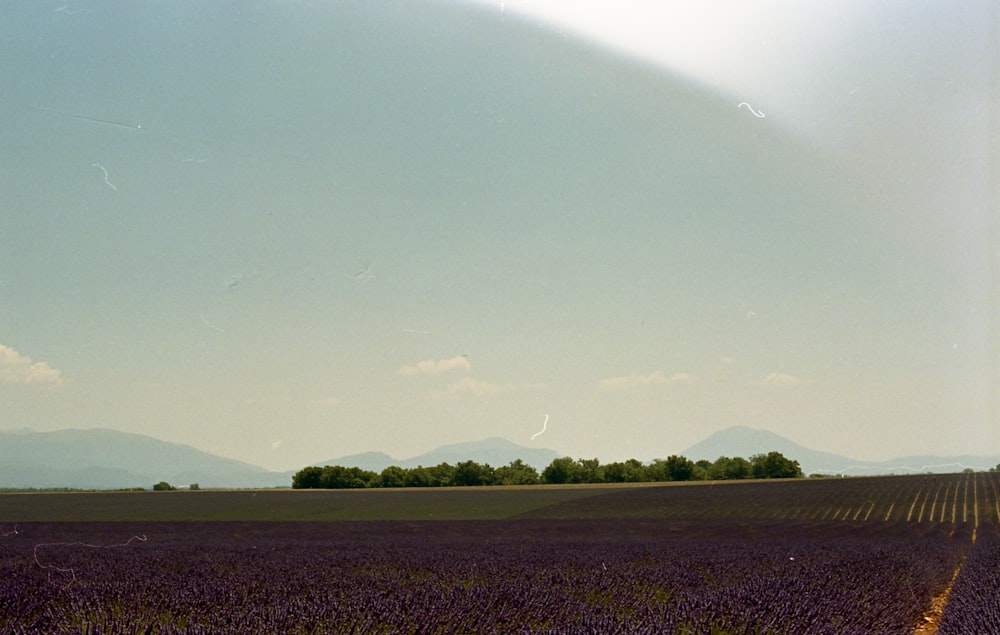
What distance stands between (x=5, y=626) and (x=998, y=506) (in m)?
36.0

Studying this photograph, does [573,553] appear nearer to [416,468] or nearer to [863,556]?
[863,556]

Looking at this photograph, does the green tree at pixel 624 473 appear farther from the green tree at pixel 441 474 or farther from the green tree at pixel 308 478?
the green tree at pixel 308 478

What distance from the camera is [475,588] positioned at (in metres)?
7.82

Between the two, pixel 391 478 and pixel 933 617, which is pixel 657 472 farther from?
pixel 933 617

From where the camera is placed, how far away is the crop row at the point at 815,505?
30594 millimetres

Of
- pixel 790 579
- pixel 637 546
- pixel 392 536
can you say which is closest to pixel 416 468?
pixel 392 536

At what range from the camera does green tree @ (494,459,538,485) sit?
3014 inches

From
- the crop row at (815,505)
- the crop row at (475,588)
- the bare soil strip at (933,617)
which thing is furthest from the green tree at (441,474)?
the bare soil strip at (933,617)

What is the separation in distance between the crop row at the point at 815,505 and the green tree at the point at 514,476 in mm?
30279

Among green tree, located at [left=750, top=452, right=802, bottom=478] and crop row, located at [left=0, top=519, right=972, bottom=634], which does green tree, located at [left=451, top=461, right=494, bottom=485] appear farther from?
crop row, located at [left=0, top=519, right=972, bottom=634]

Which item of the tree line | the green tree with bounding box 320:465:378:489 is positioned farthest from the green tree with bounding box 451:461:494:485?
the green tree with bounding box 320:465:378:489

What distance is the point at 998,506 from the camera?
33531 mm

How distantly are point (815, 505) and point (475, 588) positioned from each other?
31897mm

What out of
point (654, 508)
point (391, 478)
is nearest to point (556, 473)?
point (391, 478)
